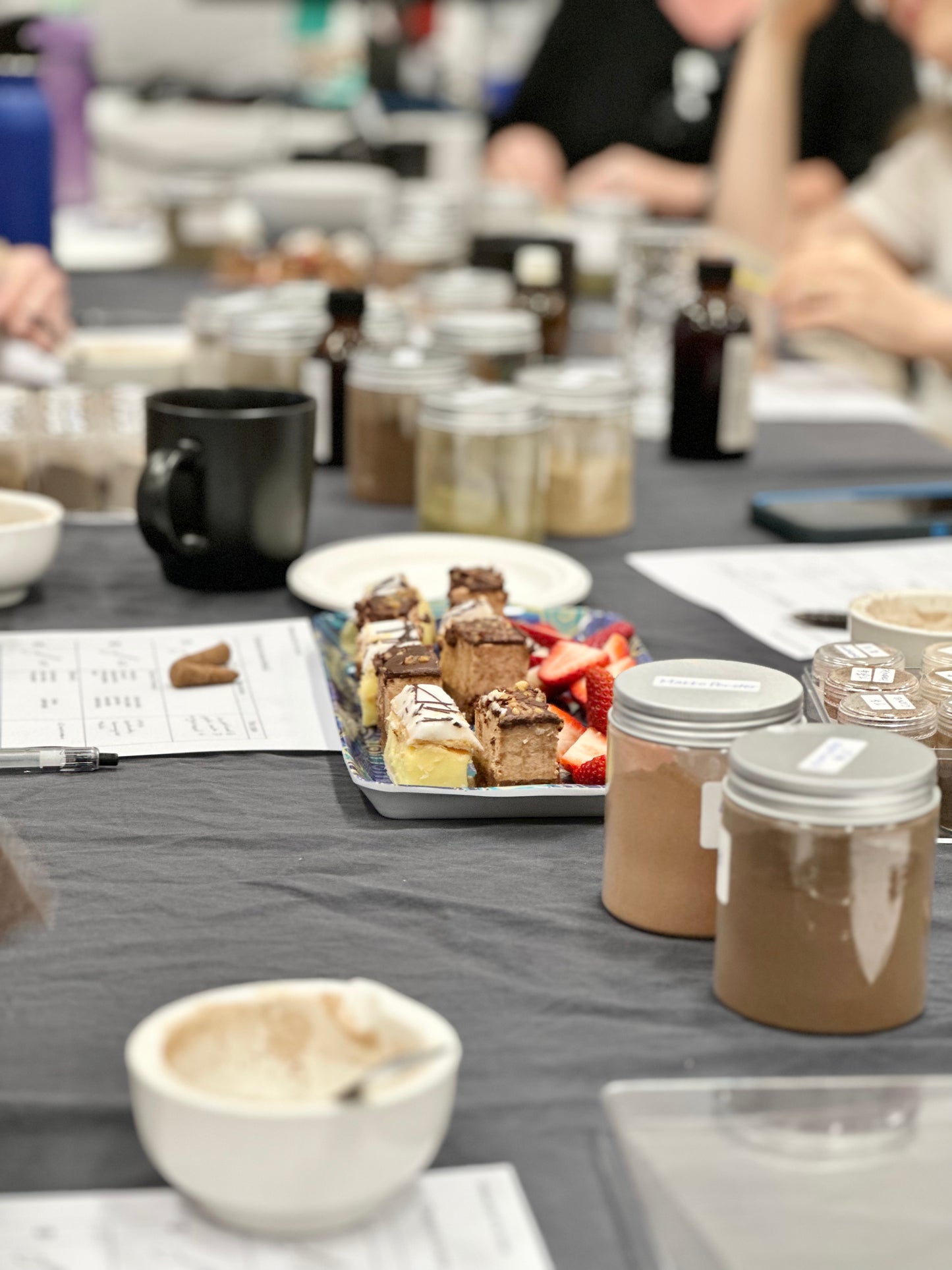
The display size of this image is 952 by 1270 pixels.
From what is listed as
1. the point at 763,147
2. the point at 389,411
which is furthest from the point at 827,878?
the point at 763,147

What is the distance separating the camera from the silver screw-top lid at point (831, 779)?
1.86ft

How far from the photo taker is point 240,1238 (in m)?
0.49

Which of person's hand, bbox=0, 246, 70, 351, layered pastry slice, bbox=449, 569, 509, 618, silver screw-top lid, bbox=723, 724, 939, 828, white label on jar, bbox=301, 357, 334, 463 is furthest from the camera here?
person's hand, bbox=0, 246, 70, 351

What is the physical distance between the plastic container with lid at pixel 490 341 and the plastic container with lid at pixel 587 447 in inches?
7.2

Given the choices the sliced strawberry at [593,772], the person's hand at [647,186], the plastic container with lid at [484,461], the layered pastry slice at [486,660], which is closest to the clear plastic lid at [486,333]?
the plastic container with lid at [484,461]

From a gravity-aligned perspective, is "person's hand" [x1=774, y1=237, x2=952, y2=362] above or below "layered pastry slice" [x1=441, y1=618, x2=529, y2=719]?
above

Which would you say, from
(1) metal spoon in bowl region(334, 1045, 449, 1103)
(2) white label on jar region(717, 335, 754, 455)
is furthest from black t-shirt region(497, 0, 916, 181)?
(1) metal spoon in bowl region(334, 1045, 449, 1103)

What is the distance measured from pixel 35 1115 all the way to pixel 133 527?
83 cm

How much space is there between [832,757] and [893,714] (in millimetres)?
157

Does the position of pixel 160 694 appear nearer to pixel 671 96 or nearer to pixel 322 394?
pixel 322 394

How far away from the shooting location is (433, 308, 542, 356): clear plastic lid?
5.06ft

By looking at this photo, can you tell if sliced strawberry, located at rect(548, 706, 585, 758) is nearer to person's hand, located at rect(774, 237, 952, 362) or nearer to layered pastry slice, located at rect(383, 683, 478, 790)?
layered pastry slice, located at rect(383, 683, 478, 790)

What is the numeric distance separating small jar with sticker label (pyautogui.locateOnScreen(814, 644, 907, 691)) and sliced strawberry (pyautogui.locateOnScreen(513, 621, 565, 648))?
171 millimetres

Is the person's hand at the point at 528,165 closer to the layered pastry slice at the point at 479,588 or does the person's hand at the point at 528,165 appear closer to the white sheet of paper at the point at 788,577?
the white sheet of paper at the point at 788,577
